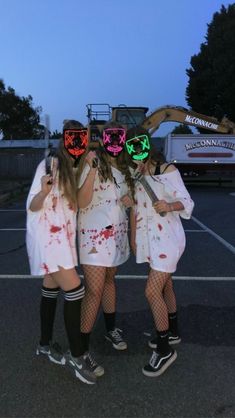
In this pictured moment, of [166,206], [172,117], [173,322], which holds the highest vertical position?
[172,117]

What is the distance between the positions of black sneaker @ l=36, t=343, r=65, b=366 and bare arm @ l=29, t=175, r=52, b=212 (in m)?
1.14

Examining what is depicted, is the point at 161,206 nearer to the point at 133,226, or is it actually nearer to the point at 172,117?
the point at 133,226

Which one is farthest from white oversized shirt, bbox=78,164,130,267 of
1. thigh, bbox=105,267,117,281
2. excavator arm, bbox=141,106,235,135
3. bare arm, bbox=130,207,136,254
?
excavator arm, bbox=141,106,235,135

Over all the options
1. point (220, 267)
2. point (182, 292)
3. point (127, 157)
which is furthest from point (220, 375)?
point (220, 267)

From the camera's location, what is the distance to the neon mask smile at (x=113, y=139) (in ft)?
12.2

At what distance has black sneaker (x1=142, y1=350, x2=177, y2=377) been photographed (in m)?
3.66

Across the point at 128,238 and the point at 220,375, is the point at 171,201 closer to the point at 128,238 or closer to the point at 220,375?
the point at 128,238

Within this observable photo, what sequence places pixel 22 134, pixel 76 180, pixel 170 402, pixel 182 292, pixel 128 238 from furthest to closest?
pixel 22 134
pixel 182 292
pixel 128 238
pixel 76 180
pixel 170 402

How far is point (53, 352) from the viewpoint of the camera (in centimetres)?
387

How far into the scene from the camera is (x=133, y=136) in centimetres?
373

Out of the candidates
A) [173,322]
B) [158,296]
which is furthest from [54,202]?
[173,322]

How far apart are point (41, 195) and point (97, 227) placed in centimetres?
56

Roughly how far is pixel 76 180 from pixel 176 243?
869mm

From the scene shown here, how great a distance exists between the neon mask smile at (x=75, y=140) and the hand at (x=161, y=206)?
633mm
